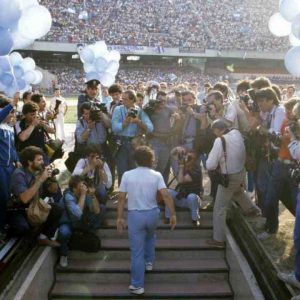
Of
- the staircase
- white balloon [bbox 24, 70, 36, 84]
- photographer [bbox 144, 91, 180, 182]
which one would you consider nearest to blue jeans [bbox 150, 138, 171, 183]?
photographer [bbox 144, 91, 180, 182]

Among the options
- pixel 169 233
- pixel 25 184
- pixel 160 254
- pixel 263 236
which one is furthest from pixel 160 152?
pixel 25 184

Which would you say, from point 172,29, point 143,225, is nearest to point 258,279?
point 143,225

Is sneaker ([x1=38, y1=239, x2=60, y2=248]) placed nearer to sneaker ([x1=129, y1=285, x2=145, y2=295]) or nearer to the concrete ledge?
sneaker ([x1=129, y1=285, x2=145, y2=295])

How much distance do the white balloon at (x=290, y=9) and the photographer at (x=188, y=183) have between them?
1991mm

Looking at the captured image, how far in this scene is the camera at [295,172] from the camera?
4.08 m

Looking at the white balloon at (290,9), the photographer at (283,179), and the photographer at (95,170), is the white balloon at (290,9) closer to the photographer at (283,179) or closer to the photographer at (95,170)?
the photographer at (283,179)

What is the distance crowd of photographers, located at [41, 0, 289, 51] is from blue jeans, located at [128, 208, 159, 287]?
35.0 metres

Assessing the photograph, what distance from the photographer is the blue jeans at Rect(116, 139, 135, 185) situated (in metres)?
6.16

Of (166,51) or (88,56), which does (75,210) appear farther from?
(166,51)

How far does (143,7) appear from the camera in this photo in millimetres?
41906

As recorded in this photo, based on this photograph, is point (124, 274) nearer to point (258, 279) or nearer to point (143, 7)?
point (258, 279)

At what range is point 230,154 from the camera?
191 inches

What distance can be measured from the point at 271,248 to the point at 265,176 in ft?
3.22

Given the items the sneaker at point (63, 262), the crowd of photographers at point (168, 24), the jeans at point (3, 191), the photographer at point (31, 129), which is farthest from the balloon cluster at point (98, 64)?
the crowd of photographers at point (168, 24)
